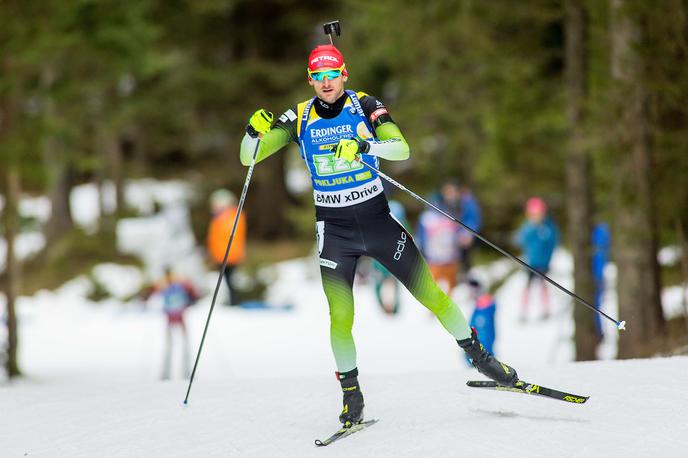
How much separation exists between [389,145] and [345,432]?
5.72 feet

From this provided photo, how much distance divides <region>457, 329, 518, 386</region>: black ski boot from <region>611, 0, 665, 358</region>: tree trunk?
4.90m

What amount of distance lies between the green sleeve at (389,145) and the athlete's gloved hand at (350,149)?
0.05m

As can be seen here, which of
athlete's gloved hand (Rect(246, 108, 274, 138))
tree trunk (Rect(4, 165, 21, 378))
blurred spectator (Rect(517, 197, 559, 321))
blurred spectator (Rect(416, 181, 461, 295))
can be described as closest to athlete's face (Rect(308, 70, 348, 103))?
athlete's gloved hand (Rect(246, 108, 274, 138))

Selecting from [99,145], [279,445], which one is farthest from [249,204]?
[279,445]

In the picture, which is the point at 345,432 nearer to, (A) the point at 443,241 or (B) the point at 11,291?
(B) the point at 11,291

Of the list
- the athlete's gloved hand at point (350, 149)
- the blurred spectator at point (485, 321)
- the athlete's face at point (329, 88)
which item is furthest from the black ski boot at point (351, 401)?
the blurred spectator at point (485, 321)

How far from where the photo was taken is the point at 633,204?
10.5 m

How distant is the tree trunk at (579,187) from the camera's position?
40.2ft

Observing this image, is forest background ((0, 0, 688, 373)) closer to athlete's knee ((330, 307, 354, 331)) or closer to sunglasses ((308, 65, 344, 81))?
sunglasses ((308, 65, 344, 81))

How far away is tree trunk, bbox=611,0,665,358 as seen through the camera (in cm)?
1048

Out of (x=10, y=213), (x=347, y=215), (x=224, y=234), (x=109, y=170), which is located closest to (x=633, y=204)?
(x=347, y=215)

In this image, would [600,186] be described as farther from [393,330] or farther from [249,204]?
[249,204]

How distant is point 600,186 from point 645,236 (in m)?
2.46

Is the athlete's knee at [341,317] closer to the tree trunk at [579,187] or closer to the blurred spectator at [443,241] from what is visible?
the tree trunk at [579,187]
